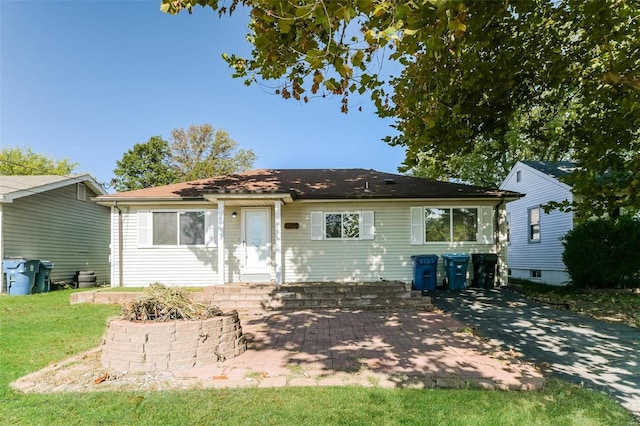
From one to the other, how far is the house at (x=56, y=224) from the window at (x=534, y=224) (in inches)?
773

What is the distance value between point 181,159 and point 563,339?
34.2 m

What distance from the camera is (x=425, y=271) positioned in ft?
36.7

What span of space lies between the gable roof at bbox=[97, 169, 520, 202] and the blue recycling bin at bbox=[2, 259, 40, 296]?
302 cm

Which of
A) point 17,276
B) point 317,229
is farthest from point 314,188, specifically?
point 17,276

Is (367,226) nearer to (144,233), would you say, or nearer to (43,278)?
(144,233)

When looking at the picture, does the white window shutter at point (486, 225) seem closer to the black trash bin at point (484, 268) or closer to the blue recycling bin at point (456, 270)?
the black trash bin at point (484, 268)

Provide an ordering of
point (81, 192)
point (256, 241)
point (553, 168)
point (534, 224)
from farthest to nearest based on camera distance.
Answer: point (534, 224), point (553, 168), point (81, 192), point (256, 241)

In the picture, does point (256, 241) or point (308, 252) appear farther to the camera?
point (308, 252)

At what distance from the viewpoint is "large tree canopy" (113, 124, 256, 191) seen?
31.9 meters

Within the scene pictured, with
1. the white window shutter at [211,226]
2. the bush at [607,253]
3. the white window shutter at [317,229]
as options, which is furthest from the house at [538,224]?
the white window shutter at [211,226]

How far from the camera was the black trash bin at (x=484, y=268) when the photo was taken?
11.4 m

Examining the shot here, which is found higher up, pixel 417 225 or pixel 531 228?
pixel 417 225

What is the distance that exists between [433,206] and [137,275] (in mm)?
9831

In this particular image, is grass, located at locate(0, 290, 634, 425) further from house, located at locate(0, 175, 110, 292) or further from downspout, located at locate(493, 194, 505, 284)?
house, located at locate(0, 175, 110, 292)
